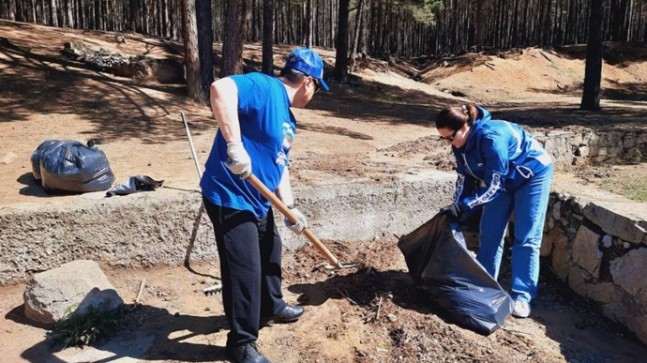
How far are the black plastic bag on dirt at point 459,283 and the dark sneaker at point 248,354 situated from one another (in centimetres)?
134

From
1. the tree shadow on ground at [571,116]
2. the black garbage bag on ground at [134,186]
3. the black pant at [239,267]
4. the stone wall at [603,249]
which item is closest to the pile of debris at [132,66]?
the tree shadow on ground at [571,116]

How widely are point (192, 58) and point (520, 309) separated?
745cm

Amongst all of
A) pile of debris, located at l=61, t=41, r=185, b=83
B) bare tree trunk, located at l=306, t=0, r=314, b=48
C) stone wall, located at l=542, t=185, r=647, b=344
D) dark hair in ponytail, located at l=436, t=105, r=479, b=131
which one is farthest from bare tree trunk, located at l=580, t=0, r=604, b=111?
bare tree trunk, located at l=306, t=0, r=314, b=48

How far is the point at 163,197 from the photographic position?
450 centimetres

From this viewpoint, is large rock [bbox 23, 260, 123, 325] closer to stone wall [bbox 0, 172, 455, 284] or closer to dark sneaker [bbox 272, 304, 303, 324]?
stone wall [bbox 0, 172, 455, 284]

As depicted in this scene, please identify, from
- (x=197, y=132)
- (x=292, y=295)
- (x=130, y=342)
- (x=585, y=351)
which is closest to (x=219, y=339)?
(x=130, y=342)

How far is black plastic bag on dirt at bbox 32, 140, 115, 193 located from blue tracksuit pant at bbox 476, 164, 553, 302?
2962mm

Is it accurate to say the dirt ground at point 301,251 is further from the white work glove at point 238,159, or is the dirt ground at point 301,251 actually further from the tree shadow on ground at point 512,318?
the white work glove at point 238,159

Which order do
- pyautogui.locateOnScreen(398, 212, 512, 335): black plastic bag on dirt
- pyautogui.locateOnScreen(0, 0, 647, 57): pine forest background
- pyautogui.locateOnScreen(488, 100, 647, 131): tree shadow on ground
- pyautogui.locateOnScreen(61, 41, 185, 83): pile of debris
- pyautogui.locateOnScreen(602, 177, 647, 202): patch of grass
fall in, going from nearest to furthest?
1. pyautogui.locateOnScreen(398, 212, 512, 335): black plastic bag on dirt
2. pyautogui.locateOnScreen(602, 177, 647, 202): patch of grass
3. pyautogui.locateOnScreen(488, 100, 647, 131): tree shadow on ground
4. pyautogui.locateOnScreen(61, 41, 185, 83): pile of debris
5. pyautogui.locateOnScreen(0, 0, 647, 57): pine forest background

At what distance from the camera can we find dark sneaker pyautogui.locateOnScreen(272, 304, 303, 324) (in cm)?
371

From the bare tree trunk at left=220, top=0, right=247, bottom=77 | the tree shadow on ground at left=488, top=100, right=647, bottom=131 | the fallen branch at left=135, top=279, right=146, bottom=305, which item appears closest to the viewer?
the fallen branch at left=135, top=279, right=146, bottom=305

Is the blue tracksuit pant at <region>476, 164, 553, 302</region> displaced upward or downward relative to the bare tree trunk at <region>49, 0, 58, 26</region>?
downward

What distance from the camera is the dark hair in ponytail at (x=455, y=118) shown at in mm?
3754

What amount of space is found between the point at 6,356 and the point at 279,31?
20555 mm
